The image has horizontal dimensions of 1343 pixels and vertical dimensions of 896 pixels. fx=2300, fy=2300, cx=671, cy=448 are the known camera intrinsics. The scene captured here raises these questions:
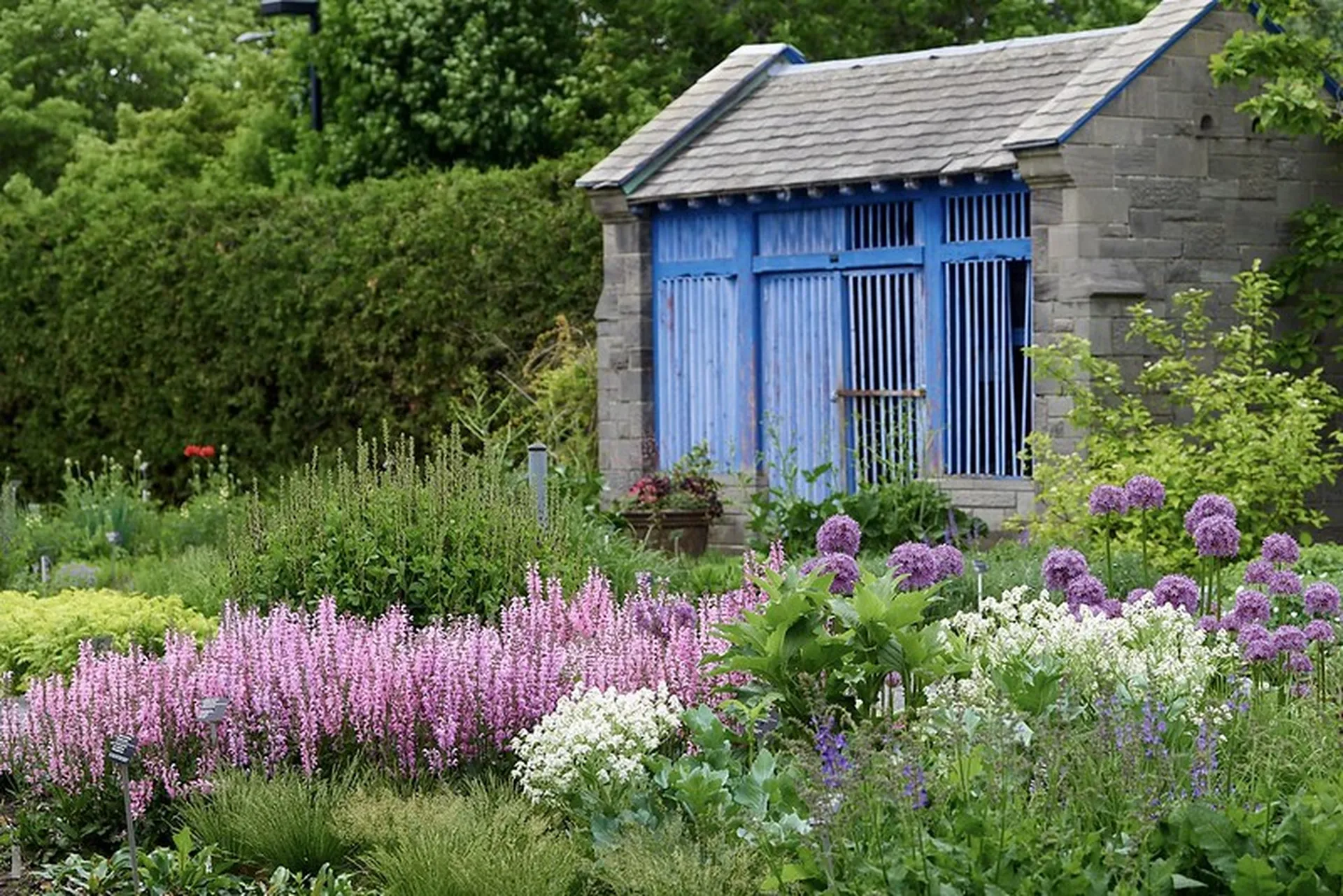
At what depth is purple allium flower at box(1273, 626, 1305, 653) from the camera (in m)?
7.66

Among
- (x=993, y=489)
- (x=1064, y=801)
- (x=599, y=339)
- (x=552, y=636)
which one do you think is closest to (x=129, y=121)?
(x=599, y=339)

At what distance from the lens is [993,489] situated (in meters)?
14.7

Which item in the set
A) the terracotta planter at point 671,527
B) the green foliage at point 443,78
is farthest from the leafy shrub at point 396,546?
the green foliage at point 443,78

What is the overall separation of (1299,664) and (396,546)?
4052 millimetres

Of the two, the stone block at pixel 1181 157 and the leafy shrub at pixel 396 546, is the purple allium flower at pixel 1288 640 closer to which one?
the leafy shrub at pixel 396 546

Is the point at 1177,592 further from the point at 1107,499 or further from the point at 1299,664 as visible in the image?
the point at 1107,499

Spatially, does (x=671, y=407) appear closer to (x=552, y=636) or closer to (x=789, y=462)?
(x=789, y=462)

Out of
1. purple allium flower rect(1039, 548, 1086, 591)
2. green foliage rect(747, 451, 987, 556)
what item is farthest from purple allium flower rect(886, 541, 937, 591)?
green foliage rect(747, 451, 987, 556)

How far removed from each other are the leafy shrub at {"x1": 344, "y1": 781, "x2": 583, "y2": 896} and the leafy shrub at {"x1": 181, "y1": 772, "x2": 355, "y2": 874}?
0.11m

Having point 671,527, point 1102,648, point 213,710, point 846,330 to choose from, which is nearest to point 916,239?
point 846,330

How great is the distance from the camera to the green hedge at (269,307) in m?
18.0

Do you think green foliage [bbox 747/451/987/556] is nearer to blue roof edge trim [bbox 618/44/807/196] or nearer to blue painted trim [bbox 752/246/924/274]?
blue painted trim [bbox 752/246/924/274]

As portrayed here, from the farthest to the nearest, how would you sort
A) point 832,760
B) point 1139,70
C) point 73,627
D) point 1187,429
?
point 1139,70, point 1187,429, point 73,627, point 832,760

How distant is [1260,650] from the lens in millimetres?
7660
